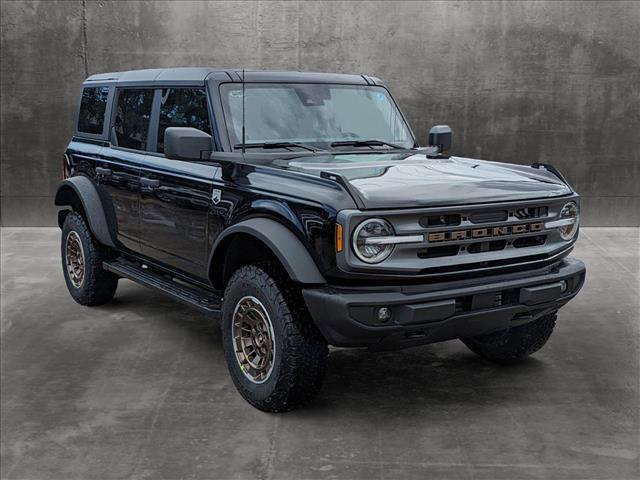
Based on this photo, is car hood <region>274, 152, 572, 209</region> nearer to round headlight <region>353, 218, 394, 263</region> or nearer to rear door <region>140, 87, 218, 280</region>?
round headlight <region>353, 218, 394, 263</region>

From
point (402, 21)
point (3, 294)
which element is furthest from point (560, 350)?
point (402, 21)

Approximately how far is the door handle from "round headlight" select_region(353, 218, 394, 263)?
82.0 inches

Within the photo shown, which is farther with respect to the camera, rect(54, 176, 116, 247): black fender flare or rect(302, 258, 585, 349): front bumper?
rect(54, 176, 116, 247): black fender flare

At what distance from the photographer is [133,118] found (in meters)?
6.00

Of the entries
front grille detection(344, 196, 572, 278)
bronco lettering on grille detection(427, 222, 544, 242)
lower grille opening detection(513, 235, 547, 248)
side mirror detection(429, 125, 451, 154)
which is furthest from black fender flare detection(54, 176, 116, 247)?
lower grille opening detection(513, 235, 547, 248)

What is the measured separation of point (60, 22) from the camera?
10.2 metres

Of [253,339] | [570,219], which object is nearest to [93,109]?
[253,339]

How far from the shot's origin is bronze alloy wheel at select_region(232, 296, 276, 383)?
4.38 m

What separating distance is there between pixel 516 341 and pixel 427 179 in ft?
4.80

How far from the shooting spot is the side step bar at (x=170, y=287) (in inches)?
196

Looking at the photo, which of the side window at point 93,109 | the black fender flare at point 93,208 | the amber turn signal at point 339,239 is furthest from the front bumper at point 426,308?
the side window at point 93,109

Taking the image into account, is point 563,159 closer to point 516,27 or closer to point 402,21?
point 516,27

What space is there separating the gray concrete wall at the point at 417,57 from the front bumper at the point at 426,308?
6.41 meters

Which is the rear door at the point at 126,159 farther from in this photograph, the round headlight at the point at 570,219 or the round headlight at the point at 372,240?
the round headlight at the point at 570,219
